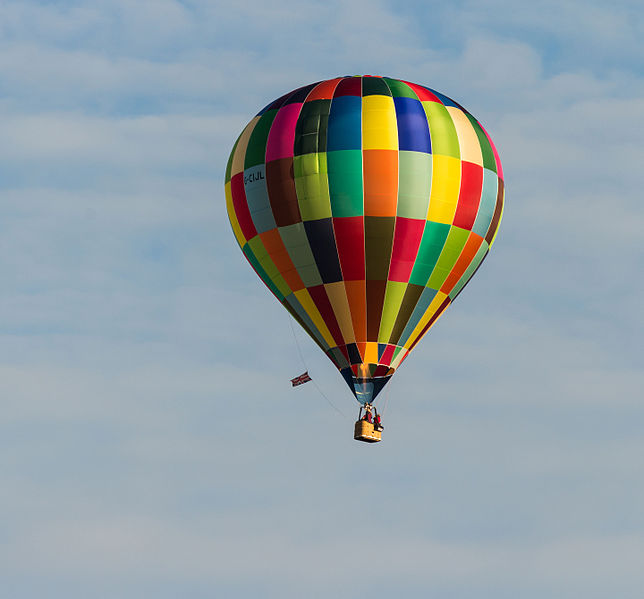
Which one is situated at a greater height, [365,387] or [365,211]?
[365,211]

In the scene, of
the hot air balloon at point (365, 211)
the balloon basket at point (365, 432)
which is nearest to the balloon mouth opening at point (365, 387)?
the hot air balloon at point (365, 211)

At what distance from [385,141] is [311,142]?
2.00 m

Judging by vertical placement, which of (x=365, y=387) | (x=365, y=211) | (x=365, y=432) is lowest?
(x=365, y=432)

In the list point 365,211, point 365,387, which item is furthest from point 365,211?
point 365,387

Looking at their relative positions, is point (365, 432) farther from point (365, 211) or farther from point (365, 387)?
point (365, 211)

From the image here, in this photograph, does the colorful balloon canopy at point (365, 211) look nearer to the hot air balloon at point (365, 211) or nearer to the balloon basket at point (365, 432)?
the hot air balloon at point (365, 211)

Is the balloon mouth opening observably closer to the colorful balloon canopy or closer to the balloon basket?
the colorful balloon canopy

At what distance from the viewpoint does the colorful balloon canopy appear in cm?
5978

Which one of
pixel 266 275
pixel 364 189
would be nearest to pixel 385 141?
pixel 364 189

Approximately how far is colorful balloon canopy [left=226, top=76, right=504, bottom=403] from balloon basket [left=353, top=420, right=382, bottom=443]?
0.78m

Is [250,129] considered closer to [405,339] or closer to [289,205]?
[289,205]

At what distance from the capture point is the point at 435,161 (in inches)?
2366

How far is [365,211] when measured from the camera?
5972cm

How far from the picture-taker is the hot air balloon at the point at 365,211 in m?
59.8
